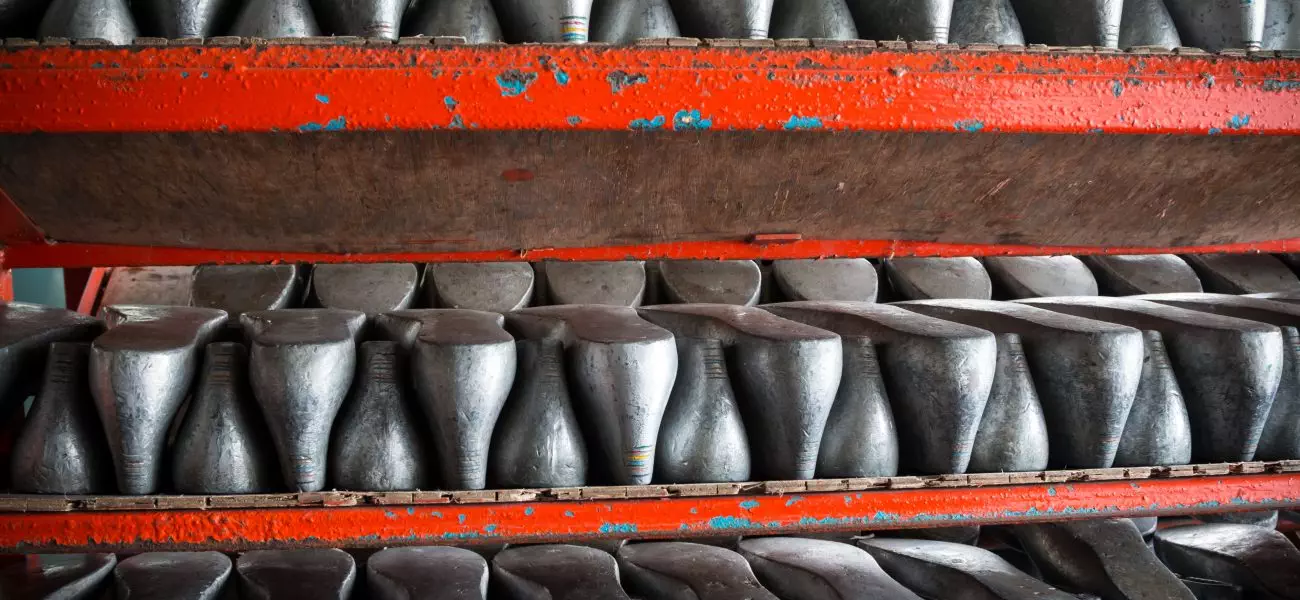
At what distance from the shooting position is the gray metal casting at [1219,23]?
1.36 metres

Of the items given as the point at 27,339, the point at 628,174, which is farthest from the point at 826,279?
the point at 27,339

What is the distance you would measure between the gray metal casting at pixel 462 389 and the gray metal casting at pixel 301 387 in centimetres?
10

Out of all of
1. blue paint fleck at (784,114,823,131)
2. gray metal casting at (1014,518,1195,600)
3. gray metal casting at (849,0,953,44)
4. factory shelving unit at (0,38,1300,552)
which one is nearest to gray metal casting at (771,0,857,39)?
gray metal casting at (849,0,953,44)

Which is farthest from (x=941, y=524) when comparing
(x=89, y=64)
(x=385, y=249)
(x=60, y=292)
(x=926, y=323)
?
(x=60, y=292)

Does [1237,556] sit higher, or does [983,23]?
[983,23]

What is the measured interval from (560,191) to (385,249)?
1.14ft

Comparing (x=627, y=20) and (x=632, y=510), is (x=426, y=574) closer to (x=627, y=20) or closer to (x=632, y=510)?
(x=632, y=510)

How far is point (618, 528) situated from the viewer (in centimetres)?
117

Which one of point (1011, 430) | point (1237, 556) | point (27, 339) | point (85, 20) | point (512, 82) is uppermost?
point (85, 20)

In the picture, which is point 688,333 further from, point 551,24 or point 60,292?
point 60,292

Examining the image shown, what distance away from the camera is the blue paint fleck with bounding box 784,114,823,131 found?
108 cm

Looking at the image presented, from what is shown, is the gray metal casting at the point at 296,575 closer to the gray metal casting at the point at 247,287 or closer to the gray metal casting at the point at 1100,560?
the gray metal casting at the point at 247,287

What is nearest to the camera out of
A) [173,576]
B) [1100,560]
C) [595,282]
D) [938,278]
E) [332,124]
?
[332,124]

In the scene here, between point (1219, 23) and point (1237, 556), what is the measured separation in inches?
36.5
